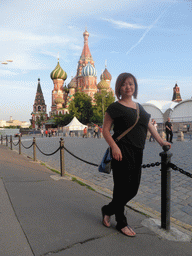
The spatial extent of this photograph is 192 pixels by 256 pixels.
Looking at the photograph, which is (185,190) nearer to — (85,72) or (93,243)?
(93,243)

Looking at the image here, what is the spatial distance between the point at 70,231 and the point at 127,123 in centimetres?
141

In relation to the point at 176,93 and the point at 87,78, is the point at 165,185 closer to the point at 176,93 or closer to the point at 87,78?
the point at 87,78

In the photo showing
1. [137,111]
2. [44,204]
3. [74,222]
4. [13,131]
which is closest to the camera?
[137,111]

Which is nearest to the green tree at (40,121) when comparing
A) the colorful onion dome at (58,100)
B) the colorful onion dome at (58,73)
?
the colorful onion dome at (58,100)

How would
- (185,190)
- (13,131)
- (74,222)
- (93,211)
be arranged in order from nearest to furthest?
(74,222) → (93,211) → (185,190) → (13,131)

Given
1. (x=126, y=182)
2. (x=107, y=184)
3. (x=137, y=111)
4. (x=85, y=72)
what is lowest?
(x=107, y=184)

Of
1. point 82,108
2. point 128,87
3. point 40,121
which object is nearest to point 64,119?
point 82,108

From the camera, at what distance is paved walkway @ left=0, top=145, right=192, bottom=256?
1995mm

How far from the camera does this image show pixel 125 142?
84.1 inches

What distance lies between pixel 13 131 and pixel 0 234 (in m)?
36.5

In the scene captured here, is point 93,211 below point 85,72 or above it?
below

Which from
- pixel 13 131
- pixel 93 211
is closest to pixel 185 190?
pixel 93 211

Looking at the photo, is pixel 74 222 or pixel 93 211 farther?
pixel 93 211

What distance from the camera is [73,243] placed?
2.10 metres
